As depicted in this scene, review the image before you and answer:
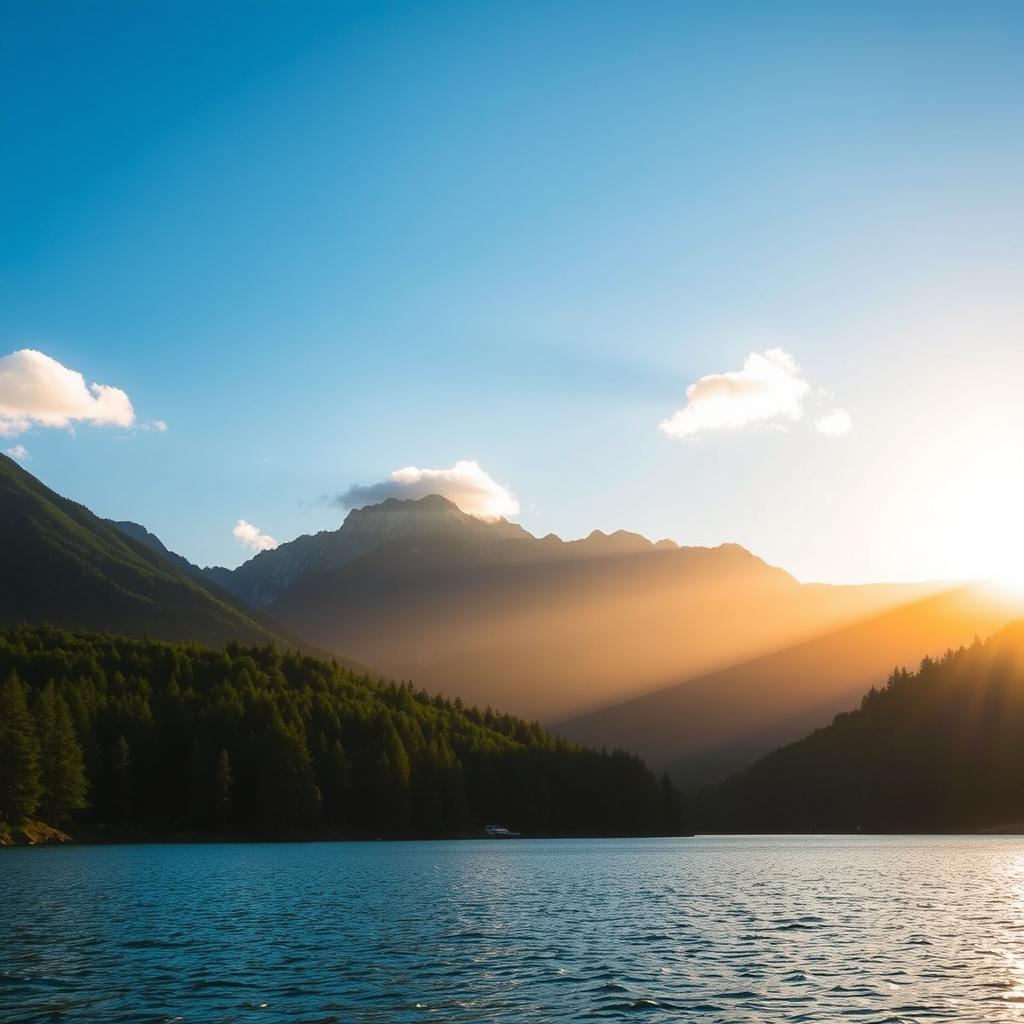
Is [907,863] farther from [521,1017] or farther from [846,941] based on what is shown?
[521,1017]

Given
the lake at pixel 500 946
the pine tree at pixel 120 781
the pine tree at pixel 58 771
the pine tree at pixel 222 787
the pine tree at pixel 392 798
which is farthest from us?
the pine tree at pixel 392 798

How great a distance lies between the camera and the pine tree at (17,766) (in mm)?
135750

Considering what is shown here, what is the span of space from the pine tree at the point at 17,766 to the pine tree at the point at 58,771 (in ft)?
14.1

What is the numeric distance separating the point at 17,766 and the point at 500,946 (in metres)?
107

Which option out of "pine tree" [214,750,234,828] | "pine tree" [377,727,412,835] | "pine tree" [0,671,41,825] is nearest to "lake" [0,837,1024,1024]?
"pine tree" [0,671,41,825]

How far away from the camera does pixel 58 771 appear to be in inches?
5832

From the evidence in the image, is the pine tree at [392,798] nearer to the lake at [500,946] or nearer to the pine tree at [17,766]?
the pine tree at [17,766]

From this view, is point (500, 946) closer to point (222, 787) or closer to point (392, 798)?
point (222, 787)

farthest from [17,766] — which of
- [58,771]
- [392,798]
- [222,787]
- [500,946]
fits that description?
[500,946]

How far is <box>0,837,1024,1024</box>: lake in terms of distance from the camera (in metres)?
37.2

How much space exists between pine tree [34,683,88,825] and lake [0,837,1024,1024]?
50.9 m

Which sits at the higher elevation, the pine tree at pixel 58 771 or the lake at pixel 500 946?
the pine tree at pixel 58 771

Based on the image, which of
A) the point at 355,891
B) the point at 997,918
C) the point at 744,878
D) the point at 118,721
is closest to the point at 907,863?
the point at 744,878

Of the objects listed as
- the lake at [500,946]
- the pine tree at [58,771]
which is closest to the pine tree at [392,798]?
the pine tree at [58,771]
